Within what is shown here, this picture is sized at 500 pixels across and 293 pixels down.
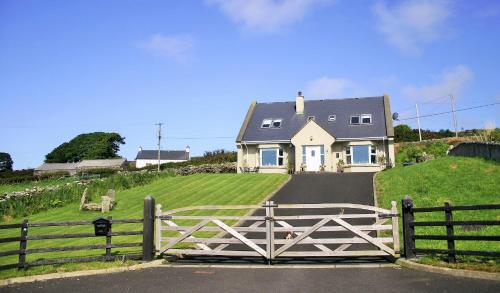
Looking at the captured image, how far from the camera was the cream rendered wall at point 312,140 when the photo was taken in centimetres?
3994

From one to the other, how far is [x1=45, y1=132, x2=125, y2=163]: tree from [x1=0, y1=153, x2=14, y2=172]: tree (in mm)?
22414

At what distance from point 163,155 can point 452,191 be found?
9813cm

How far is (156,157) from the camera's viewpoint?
112m

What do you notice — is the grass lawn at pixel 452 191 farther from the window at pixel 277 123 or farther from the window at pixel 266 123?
the window at pixel 266 123

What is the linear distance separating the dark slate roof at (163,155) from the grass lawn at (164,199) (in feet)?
246

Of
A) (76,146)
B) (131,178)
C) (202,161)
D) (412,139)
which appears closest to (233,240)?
(131,178)

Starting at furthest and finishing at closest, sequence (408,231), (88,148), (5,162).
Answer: (5,162) < (88,148) < (408,231)

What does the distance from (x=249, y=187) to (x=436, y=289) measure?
21.5m

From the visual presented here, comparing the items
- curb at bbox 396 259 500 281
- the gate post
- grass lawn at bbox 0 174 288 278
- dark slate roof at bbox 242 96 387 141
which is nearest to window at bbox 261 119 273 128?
dark slate roof at bbox 242 96 387 141

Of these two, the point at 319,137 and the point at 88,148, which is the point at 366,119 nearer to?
the point at 319,137

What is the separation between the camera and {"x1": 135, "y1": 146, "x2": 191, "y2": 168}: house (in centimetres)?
11100

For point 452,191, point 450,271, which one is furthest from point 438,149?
point 450,271

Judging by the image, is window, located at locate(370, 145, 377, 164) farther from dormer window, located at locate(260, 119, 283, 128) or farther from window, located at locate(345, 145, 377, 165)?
dormer window, located at locate(260, 119, 283, 128)

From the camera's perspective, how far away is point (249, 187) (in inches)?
1158
